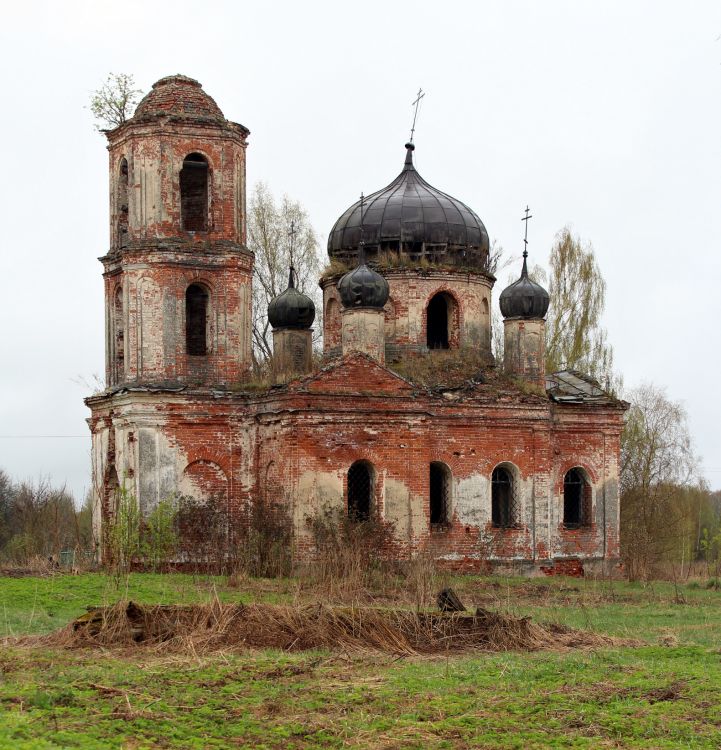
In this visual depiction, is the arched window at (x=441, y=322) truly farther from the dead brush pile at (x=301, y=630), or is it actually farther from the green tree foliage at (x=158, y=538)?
the dead brush pile at (x=301, y=630)

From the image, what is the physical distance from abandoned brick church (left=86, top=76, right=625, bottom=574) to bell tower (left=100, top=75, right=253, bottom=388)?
0.04 m

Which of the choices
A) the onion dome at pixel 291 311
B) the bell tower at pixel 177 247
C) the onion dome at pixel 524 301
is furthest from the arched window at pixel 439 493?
the bell tower at pixel 177 247

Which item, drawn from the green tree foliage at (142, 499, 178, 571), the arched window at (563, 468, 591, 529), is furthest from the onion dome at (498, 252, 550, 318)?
the green tree foliage at (142, 499, 178, 571)

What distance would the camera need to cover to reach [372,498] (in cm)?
2267

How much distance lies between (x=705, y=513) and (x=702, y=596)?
91.6 feet

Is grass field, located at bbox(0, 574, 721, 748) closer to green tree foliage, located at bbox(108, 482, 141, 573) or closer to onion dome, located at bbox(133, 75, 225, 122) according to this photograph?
green tree foliage, located at bbox(108, 482, 141, 573)

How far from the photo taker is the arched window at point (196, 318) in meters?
23.8

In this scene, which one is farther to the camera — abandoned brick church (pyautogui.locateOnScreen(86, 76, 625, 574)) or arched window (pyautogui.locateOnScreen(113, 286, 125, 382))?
arched window (pyautogui.locateOnScreen(113, 286, 125, 382))

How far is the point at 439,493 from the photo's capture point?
2464cm

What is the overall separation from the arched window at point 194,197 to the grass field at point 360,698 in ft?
38.0

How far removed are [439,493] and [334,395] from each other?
3.57 metres

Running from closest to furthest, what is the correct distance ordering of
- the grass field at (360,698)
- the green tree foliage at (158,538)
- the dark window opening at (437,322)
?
the grass field at (360,698) < the green tree foliage at (158,538) < the dark window opening at (437,322)

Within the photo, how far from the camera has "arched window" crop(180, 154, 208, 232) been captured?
2394cm

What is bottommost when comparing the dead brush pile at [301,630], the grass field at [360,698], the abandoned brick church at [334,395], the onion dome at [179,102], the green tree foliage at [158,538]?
the grass field at [360,698]
